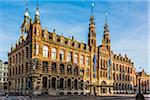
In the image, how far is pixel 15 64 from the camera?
64.6 metres

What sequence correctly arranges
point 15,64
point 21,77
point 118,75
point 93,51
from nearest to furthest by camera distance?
point 21,77 < point 15,64 < point 93,51 < point 118,75

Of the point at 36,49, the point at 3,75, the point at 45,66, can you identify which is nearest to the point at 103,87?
the point at 45,66

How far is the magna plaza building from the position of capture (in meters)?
54.2

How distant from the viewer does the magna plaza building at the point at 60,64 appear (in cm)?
5419

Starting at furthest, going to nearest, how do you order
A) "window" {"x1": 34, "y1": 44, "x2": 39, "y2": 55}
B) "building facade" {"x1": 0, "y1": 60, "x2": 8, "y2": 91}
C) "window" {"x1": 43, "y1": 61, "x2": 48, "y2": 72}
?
1. "building facade" {"x1": 0, "y1": 60, "x2": 8, "y2": 91}
2. "window" {"x1": 43, "y1": 61, "x2": 48, "y2": 72}
3. "window" {"x1": 34, "y1": 44, "x2": 39, "y2": 55}

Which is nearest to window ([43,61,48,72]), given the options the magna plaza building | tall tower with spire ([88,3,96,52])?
the magna plaza building

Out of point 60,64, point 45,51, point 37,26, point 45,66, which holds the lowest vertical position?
point 45,66

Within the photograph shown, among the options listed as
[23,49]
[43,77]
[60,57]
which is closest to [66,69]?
[60,57]

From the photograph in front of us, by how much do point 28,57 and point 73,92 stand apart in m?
15.8

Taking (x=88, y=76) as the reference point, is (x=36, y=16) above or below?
above

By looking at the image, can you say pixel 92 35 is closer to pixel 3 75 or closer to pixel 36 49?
pixel 36 49

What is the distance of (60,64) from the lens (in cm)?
5956

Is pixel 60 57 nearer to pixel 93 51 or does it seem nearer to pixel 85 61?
pixel 85 61

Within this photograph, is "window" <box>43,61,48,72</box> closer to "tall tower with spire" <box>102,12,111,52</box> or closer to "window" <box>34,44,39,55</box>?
"window" <box>34,44,39,55</box>
